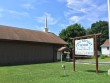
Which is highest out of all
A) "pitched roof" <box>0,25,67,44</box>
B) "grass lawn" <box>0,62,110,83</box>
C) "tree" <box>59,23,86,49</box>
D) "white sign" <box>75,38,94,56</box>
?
"tree" <box>59,23,86,49</box>

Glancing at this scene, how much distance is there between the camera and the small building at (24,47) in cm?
2845

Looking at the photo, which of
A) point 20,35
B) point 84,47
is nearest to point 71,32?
point 20,35

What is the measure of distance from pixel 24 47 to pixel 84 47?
15192 millimetres

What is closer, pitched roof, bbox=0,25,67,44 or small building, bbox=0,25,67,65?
small building, bbox=0,25,67,65

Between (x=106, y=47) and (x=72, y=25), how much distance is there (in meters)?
16.0

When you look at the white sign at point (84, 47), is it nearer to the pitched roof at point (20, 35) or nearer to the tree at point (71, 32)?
the pitched roof at point (20, 35)

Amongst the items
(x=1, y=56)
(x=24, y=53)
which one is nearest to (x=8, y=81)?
(x=1, y=56)

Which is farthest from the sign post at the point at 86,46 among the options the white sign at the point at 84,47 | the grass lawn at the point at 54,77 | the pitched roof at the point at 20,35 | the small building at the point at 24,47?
the pitched roof at the point at 20,35

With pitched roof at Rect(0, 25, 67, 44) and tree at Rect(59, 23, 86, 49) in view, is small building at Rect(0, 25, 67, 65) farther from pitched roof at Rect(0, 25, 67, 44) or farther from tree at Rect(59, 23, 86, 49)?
tree at Rect(59, 23, 86, 49)

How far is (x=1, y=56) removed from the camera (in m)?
27.8

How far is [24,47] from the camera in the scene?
30.6 metres

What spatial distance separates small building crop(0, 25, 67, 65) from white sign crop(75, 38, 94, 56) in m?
12.9

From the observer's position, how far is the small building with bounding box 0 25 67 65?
28.5m

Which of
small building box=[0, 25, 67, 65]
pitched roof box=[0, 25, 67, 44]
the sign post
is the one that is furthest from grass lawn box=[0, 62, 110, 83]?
pitched roof box=[0, 25, 67, 44]
